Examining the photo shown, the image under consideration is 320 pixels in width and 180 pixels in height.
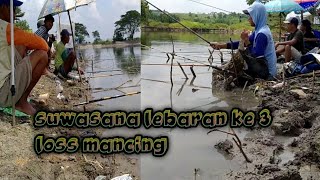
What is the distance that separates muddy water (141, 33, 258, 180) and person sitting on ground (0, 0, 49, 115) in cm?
122

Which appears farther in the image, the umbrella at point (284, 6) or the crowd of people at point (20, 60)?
the umbrella at point (284, 6)

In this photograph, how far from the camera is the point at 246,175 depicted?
318cm

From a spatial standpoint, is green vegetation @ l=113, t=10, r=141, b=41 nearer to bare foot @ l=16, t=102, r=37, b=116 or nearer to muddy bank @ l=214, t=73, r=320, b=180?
bare foot @ l=16, t=102, r=37, b=116

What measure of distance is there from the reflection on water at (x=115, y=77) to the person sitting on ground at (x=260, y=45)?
1.69 m

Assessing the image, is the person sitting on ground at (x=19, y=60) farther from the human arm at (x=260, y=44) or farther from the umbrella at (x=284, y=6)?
the umbrella at (x=284, y=6)

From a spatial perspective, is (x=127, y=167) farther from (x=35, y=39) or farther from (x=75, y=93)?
(x=75, y=93)

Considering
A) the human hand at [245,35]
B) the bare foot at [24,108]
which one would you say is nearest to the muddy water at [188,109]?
the human hand at [245,35]

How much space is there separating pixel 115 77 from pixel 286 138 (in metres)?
4.39

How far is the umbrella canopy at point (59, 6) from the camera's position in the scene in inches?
200

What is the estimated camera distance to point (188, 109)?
5223 millimetres

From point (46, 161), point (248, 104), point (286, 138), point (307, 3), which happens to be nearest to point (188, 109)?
point (248, 104)

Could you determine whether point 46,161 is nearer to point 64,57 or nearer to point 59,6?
point 59,6

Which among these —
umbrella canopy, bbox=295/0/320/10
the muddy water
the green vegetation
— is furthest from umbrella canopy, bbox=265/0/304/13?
the green vegetation

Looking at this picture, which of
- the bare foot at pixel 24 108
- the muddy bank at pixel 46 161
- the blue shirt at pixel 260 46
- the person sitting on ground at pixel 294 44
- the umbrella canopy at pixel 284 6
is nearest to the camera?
the muddy bank at pixel 46 161
